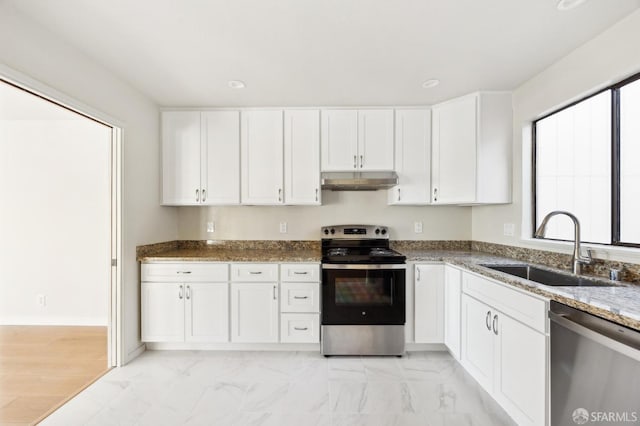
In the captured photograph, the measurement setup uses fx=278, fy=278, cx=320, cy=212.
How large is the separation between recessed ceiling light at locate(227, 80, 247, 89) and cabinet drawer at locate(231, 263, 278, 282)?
1569mm

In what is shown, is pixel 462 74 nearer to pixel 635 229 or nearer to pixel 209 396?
pixel 635 229

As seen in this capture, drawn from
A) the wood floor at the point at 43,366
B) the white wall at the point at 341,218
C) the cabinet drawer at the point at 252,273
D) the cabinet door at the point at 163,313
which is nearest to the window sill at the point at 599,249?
the white wall at the point at 341,218

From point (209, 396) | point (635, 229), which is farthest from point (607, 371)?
point (209, 396)

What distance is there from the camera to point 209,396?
198 centimetres

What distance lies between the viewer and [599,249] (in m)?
1.71

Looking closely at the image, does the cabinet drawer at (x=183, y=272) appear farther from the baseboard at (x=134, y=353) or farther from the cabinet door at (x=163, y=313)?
the baseboard at (x=134, y=353)

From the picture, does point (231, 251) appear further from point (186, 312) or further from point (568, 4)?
point (568, 4)

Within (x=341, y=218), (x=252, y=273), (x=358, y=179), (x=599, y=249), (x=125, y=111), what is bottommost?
(x=252, y=273)

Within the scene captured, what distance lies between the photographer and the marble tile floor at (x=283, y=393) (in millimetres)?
1771

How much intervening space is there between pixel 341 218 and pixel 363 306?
40.8 inches

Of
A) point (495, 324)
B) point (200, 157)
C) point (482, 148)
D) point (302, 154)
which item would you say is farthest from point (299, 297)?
point (482, 148)

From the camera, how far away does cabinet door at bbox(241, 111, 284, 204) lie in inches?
112

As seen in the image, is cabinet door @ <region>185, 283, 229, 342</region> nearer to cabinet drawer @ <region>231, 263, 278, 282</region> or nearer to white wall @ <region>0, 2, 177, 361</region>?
cabinet drawer @ <region>231, 263, 278, 282</region>

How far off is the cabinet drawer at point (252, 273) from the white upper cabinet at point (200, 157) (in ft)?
2.29
